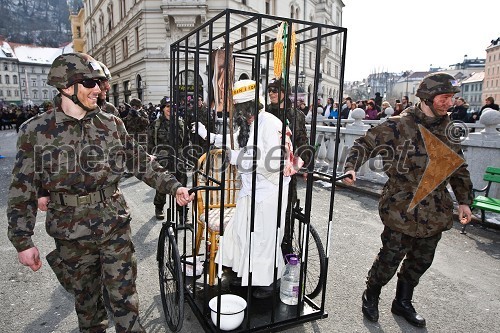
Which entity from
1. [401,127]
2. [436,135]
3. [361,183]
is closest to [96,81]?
[401,127]

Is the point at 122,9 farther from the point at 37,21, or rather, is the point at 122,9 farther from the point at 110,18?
the point at 37,21

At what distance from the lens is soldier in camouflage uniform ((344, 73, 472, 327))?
2963 mm

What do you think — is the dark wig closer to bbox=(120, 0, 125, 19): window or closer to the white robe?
the white robe

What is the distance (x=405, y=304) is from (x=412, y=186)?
1.13m

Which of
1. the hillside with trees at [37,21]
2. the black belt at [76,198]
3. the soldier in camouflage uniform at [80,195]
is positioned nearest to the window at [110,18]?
the soldier in camouflage uniform at [80,195]

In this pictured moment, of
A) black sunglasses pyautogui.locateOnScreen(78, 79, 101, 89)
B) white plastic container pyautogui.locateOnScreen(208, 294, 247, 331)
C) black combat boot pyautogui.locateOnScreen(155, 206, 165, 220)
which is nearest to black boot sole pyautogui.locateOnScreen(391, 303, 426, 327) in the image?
white plastic container pyautogui.locateOnScreen(208, 294, 247, 331)

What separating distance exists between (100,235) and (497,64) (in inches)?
3622

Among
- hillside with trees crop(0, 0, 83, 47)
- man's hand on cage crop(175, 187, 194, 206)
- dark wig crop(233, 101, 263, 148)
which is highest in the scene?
hillside with trees crop(0, 0, 83, 47)

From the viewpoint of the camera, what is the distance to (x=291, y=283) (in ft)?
10.4

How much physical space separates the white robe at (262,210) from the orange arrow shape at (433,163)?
1.12 meters

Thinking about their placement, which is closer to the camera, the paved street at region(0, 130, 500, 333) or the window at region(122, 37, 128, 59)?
the paved street at region(0, 130, 500, 333)

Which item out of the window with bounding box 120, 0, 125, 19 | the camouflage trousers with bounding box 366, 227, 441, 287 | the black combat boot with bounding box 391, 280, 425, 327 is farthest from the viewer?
the window with bounding box 120, 0, 125, 19

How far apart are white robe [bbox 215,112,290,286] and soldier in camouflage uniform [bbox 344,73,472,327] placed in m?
0.64

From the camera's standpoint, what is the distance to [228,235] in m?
3.22
